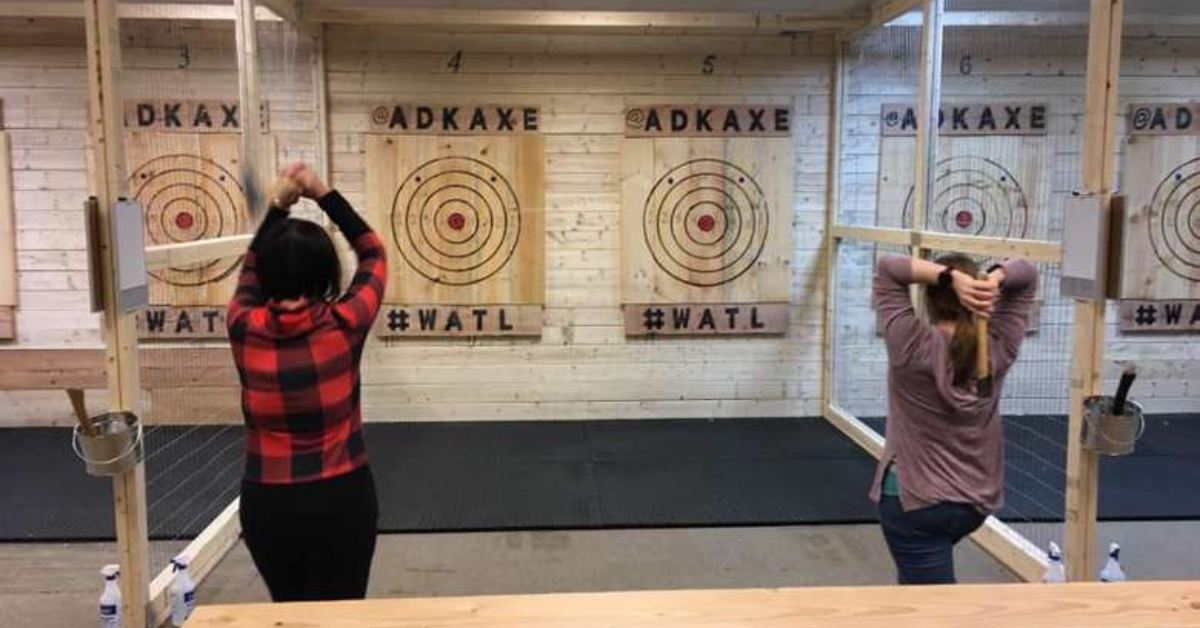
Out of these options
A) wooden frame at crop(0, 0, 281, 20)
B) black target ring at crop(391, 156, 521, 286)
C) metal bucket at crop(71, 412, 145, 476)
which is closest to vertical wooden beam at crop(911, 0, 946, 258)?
black target ring at crop(391, 156, 521, 286)

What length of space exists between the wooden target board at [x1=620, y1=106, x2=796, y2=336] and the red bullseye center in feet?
7.14

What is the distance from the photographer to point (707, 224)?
16.4 feet

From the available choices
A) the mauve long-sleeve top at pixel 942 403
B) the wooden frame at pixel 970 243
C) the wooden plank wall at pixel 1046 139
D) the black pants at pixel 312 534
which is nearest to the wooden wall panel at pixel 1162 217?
the wooden plank wall at pixel 1046 139

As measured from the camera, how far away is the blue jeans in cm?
174

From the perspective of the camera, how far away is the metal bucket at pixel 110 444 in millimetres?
2291

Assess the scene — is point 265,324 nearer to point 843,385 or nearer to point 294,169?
point 294,169

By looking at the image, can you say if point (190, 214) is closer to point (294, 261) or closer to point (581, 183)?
point (581, 183)

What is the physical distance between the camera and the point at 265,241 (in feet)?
5.24

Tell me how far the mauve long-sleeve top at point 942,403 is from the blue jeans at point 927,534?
2 cm

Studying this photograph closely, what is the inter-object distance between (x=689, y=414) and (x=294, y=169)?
365 cm

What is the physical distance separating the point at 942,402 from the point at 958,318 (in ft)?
0.54

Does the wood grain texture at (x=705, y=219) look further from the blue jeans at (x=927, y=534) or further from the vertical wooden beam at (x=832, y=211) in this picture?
the blue jeans at (x=927, y=534)

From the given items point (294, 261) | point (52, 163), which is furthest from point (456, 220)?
point (294, 261)

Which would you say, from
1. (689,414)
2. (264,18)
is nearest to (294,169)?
(264,18)
